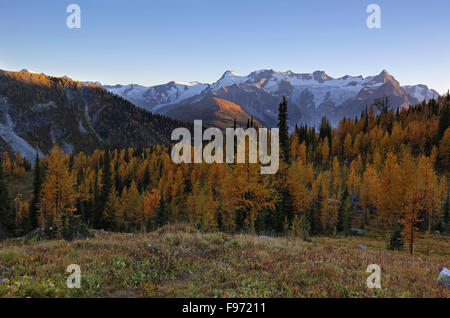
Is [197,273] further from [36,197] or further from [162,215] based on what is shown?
[36,197]

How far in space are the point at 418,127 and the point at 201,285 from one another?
11087cm

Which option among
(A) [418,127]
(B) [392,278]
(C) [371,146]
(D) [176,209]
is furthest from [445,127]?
(B) [392,278]

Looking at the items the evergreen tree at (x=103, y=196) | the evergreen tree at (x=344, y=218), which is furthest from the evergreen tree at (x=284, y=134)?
the evergreen tree at (x=103, y=196)

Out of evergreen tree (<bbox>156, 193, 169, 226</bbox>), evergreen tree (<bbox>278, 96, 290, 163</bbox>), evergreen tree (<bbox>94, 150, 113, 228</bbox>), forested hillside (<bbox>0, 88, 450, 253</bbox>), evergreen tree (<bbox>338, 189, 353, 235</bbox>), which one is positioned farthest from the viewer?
evergreen tree (<bbox>94, 150, 113, 228</bbox>)

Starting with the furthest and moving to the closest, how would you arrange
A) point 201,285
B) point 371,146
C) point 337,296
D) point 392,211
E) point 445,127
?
point 371,146
point 445,127
point 392,211
point 201,285
point 337,296

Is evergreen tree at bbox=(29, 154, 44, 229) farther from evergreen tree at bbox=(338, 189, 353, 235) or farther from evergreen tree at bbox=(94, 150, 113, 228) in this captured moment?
evergreen tree at bbox=(338, 189, 353, 235)

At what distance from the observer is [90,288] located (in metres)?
7.55

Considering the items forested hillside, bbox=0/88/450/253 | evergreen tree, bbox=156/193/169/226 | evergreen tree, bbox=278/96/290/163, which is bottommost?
evergreen tree, bbox=156/193/169/226

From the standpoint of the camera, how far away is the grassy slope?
7.49 meters

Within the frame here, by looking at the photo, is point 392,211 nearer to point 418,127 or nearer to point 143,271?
point 143,271

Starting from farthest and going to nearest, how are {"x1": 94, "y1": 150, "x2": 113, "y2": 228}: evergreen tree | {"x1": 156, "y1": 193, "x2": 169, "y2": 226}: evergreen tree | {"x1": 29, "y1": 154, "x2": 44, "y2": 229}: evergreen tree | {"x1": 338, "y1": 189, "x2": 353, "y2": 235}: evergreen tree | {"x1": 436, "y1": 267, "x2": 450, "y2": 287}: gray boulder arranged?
{"x1": 94, "y1": 150, "x2": 113, "y2": 228}: evergreen tree → {"x1": 156, "y1": 193, "x2": 169, "y2": 226}: evergreen tree → {"x1": 29, "y1": 154, "x2": 44, "y2": 229}: evergreen tree → {"x1": 338, "y1": 189, "x2": 353, "y2": 235}: evergreen tree → {"x1": 436, "y1": 267, "x2": 450, "y2": 287}: gray boulder

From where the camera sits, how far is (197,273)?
9.34m

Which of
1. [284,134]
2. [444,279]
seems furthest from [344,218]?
[444,279]

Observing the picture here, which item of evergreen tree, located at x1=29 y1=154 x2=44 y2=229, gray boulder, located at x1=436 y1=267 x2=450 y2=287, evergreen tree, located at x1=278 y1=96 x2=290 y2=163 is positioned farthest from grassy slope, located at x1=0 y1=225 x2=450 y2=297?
evergreen tree, located at x1=29 y1=154 x2=44 y2=229
